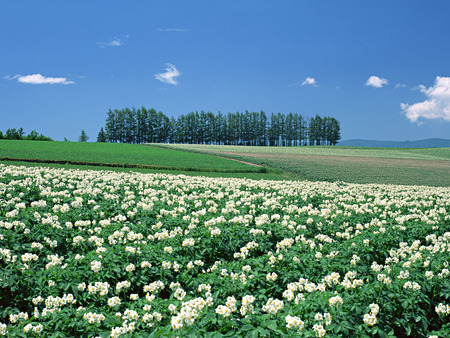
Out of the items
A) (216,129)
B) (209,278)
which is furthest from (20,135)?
(209,278)

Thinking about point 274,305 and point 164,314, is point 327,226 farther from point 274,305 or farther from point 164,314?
point 164,314

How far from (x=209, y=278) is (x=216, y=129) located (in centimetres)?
14269

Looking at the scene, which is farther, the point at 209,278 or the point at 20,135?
the point at 20,135

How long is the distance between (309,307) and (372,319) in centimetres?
90

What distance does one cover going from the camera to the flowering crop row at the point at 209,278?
15.0 feet

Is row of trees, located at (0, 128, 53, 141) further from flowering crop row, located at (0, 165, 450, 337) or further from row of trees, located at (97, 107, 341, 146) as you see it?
flowering crop row, located at (0, 165, 450, 337)

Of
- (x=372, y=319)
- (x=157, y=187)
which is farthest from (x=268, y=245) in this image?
(x=157, y=187)

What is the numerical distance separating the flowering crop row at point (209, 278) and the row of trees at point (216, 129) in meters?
130

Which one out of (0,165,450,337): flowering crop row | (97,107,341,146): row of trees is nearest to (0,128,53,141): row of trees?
(97,107,341,146): row of trees

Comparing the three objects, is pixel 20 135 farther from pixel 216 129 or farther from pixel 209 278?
pixel 209 278

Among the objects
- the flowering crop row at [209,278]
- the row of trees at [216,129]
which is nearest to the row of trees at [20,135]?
the row of trees at [216,129]

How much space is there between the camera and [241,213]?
39.5 feet

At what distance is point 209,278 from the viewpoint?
6238 millimetres

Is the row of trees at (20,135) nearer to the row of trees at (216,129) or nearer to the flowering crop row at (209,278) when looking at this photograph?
the row of trees at (216,129)
